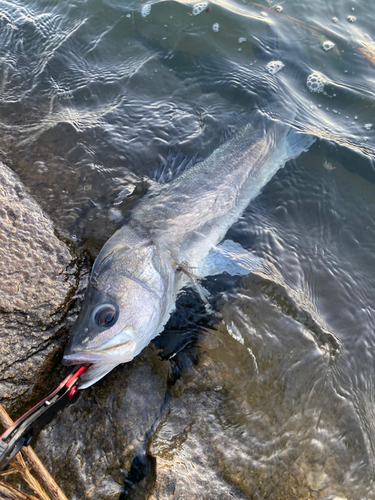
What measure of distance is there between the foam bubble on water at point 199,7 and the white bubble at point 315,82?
2.68 m

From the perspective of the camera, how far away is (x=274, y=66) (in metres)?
6.36

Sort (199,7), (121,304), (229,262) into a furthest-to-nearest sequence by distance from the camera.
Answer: (199,7) → (229,262) → (121,304)

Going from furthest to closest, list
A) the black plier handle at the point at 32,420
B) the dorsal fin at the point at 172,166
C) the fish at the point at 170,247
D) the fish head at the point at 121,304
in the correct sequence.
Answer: the dorsal fin at the point at 172,166 < the fish at the point at 170,247 < the fish head at the point at 121,304 < the black plier handle at the point at 32,420

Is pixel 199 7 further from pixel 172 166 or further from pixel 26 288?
pixel 26 288

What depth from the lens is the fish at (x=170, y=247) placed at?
2.90m

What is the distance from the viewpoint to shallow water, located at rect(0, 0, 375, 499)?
3.06m

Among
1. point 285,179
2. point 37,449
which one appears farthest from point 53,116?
point 37,449

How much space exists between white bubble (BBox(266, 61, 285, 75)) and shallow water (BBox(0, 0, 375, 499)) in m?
0.03

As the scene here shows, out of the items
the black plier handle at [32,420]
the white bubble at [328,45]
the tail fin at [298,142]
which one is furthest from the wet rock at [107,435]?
the white bubble at [328,45]

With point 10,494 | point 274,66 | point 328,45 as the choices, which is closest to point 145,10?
point 274,66

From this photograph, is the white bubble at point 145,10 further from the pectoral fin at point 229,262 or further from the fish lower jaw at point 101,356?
the fish lower jaw at point 101,356

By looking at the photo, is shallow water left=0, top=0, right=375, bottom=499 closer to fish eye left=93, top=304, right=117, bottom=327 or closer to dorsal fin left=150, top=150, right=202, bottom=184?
dorsal fin left=150, top=150, right=202, bottom=184

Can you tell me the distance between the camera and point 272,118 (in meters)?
5.43

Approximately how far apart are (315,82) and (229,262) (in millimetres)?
4147
